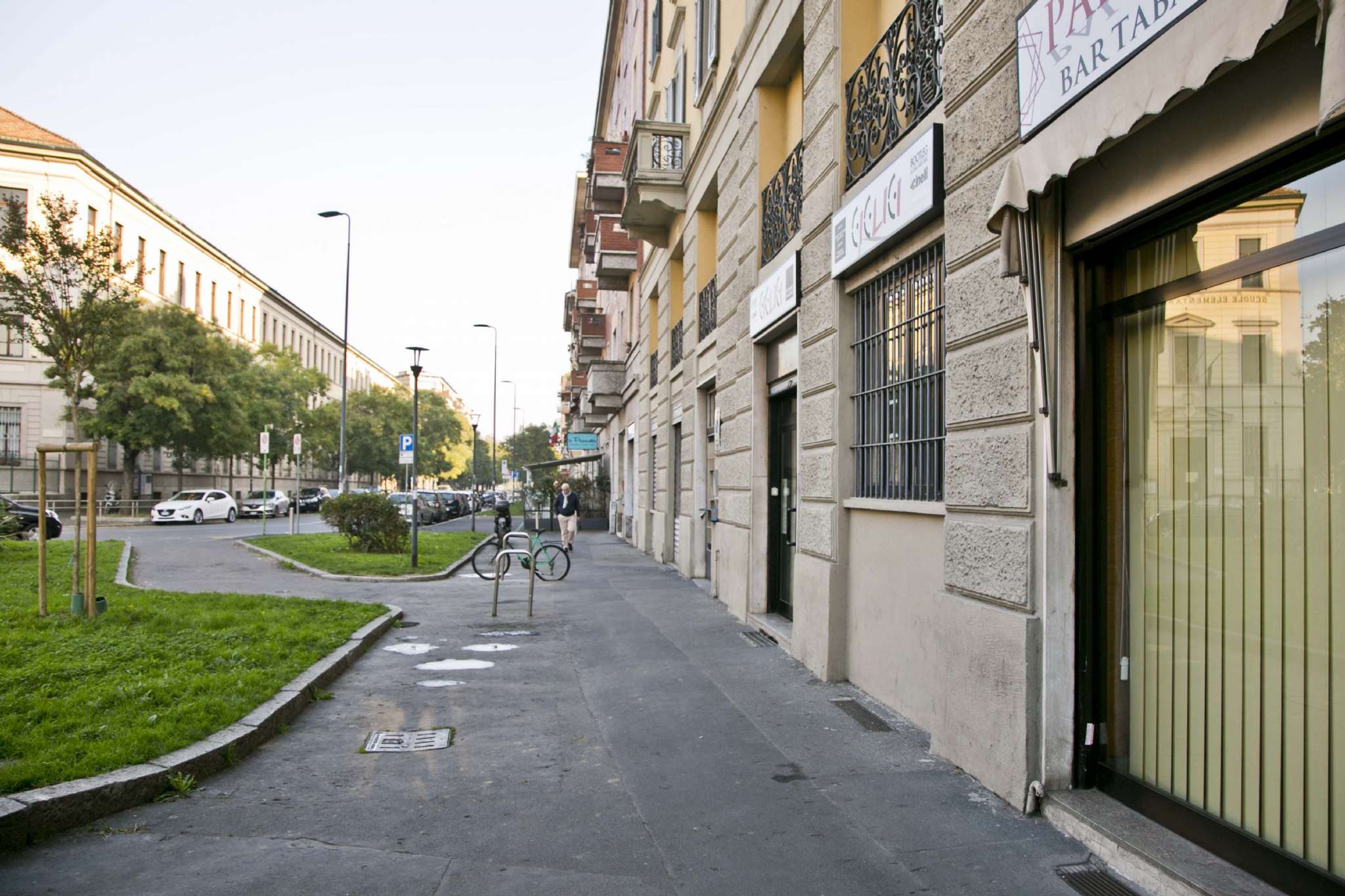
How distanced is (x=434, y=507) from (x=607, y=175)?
78.9 feet

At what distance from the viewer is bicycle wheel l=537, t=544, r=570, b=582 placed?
16828 mm

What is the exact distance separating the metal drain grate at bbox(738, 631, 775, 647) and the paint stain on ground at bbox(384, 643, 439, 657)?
3.27 m

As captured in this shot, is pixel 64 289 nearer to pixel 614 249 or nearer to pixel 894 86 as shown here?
pixel 614 249

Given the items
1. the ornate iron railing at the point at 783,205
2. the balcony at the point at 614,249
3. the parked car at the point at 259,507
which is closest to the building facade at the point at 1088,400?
the ornate iron railing at the point at 783,205

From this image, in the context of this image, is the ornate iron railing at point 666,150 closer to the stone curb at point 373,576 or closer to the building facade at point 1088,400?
the stone curb at point 373,576

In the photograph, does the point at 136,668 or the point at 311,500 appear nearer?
the point at 136,668

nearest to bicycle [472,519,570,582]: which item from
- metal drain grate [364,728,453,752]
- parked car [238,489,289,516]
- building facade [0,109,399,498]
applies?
metal drain grate [364,728,453,752]

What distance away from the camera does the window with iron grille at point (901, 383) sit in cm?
661

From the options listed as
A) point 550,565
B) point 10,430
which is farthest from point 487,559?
point 10,430

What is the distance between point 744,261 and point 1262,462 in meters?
8.58

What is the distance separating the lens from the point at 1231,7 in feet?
10.4

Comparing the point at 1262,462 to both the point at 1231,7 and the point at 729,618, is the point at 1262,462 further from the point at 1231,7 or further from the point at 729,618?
the point at 729,618

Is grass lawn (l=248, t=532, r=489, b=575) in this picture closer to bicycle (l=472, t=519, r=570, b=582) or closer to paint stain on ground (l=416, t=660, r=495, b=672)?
bicycle (l=472, t=519, r=570, b=582)

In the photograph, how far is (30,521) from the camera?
A: 25.9 metres
